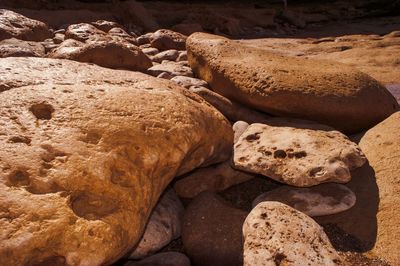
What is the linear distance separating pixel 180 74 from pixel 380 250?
200 centimetres

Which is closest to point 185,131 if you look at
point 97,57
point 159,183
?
point 159,183

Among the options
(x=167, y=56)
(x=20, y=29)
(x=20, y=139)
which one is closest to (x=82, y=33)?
(x=20, y=29)

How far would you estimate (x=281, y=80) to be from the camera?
103 inches

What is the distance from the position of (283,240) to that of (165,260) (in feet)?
1.76

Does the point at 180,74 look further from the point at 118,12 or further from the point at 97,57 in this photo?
the point at 118,12

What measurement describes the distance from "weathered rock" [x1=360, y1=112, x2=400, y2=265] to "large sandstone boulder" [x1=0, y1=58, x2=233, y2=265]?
0.96 m

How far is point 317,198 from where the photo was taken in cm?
208

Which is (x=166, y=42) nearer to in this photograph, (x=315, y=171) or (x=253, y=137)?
(x=253, y=137)

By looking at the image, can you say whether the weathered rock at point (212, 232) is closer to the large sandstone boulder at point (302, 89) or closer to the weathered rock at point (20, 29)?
the large sandstone boulder at point (302, 89)

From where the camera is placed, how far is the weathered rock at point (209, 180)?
2270mm

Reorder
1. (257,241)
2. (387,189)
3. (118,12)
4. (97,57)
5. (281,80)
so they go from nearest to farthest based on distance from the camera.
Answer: (257,241) < (387,189) < (281,80) < (97,57) < (118,12)

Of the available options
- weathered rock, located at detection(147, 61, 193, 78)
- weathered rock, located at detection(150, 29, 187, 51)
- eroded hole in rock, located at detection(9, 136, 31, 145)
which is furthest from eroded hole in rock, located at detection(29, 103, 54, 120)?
weathered rock, located at detection(150, 29, 187, 51)

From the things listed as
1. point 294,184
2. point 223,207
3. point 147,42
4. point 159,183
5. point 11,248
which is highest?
point 11,248

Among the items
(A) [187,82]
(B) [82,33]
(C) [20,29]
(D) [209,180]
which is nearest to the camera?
(D) [209,180]
